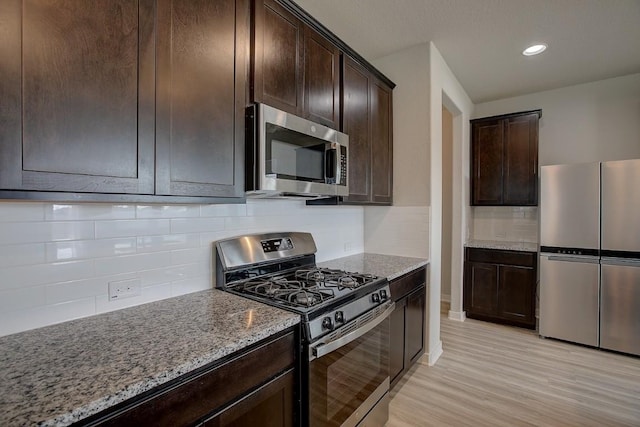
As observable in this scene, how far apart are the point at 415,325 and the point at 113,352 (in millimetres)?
2101

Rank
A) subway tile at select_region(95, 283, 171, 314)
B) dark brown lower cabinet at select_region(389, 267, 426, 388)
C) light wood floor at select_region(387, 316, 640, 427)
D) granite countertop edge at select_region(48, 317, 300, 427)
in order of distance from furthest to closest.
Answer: dark brown lower cabinet at select_region(389, 267, 426, 388)
light wood floor at select_region(387, 316, 640, 427)
subway tile at select_region(95, 283, 171, 314)
granite countertop edge at select_region(48, 317, 300, 427)

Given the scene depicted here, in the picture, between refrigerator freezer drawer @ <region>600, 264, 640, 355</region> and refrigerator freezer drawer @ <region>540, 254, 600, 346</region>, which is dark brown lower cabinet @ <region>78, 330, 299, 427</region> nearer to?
refrigerator freezer drawer @ <region>540, 254, 600, 346</region>

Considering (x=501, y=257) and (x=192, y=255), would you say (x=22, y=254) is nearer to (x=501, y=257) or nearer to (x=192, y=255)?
(x=192, y=255)

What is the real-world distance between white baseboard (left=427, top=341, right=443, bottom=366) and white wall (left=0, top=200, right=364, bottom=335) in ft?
6.59

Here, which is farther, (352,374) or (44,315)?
(352,374)

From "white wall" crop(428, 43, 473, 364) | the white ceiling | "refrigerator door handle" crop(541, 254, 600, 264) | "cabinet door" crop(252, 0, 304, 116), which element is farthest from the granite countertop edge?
"refrigerator door handle" crop(541, 254, 600, 264)

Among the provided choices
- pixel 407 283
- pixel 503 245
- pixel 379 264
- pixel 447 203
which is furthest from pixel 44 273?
pixel 447 203

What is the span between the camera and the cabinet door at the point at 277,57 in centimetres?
158

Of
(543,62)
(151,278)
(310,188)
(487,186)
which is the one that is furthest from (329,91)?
(487,186)

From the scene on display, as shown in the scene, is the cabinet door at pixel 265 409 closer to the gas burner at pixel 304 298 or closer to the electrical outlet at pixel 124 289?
the gas burner at pixel 304 298

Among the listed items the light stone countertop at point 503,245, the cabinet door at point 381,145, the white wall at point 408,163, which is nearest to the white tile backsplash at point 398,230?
the white wall at point 408,163

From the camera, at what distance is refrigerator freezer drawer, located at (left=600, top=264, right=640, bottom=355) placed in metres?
2.78

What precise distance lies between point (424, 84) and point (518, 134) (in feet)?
5.50

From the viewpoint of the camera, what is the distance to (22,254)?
1.11m
